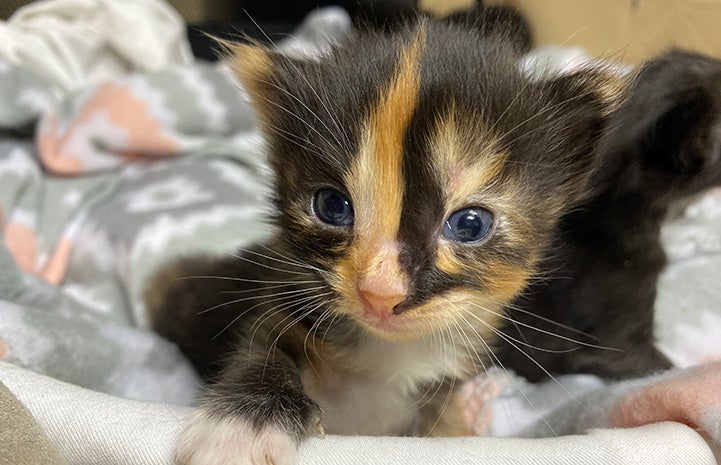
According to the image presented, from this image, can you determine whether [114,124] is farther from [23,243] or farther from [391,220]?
[391,220]

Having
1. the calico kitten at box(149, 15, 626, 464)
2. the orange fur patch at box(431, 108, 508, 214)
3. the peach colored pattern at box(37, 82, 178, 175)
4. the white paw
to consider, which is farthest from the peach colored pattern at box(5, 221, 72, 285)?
the orange fur patch at box(431, 108, 508, 214)

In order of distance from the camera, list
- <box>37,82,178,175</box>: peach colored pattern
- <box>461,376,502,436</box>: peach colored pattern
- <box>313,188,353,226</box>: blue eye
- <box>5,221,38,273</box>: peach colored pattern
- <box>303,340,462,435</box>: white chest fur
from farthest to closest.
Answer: <box>37,82,178,175</box>: peach colored pattern → <box>5,221,38,273</box>: peach colored pattern → <box>461,376,502,436</box>: peach colored pattern → <box>303,340,462,435</box>: white chest fur → <box>313,188,353,226</box>: blue eye

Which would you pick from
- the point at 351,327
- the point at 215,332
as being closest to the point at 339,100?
the point at 351,327

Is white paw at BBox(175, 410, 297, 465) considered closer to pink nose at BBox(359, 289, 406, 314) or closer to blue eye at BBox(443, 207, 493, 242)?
pink nose at BBox(359, 289, 406, 314)

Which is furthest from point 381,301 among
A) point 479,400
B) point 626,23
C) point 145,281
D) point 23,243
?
point 626,23

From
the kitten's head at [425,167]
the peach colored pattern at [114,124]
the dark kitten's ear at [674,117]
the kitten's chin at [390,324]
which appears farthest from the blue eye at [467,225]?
the peach colored pattern at [114,124]

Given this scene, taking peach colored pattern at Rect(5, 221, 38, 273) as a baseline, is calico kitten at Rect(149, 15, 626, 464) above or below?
above

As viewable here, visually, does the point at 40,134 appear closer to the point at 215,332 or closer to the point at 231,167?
the point at 231,167

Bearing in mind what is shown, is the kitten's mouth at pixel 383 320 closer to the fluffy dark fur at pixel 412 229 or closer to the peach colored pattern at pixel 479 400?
the fluffy dark fur at pixel 412 229
